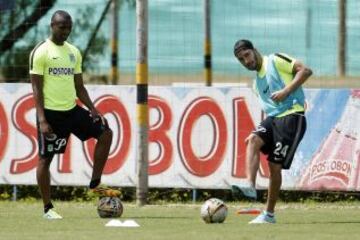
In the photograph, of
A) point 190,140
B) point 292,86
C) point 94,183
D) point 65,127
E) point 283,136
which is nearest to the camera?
point 292,86

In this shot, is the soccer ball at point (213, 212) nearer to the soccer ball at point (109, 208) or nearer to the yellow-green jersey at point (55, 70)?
the soccer ball at point (109, 208)

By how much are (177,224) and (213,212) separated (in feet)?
1.30

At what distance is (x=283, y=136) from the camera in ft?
41.1

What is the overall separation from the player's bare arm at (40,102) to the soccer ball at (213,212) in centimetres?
190

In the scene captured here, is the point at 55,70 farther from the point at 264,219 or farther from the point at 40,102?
the point at 264,219

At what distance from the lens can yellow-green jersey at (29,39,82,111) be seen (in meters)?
13.1

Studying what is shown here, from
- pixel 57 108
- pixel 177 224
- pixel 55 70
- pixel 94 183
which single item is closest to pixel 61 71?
pixel 55 70

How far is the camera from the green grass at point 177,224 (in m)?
11.1

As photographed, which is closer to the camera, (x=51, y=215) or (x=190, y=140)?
(x=51, y=215)

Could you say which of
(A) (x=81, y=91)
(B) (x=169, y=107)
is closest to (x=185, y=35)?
(B) (x=169, y=107)

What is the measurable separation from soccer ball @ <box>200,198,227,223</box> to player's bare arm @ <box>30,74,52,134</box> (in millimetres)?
1896

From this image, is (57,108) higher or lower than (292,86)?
lower

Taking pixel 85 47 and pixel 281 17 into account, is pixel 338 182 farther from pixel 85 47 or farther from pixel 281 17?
pixel 85 47

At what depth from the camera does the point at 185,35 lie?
16.7 m
